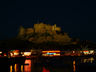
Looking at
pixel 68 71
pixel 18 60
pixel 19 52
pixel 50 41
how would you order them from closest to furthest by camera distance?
pixel 68 71, pixel 18 60, pixel 19 52, pixel 50 41

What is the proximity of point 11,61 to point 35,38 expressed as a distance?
9403 cm

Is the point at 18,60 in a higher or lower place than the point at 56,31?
lower

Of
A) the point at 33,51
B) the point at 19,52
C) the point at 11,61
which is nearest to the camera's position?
the point at 11,61

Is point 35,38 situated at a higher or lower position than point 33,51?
higher

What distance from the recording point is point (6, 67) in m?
Result: 38.2

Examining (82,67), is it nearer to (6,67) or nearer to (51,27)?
(6,67)

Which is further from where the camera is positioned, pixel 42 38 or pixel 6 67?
pixel 42 38

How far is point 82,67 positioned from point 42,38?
99.8 m

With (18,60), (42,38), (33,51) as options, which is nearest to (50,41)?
(42,38)

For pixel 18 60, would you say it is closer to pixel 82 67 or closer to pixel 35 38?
pixel 82 67

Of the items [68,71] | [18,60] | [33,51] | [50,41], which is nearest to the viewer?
[68,71]

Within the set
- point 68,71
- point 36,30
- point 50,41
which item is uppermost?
point 36,30

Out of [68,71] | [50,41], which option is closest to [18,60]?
[68,71]

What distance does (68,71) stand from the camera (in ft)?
116
